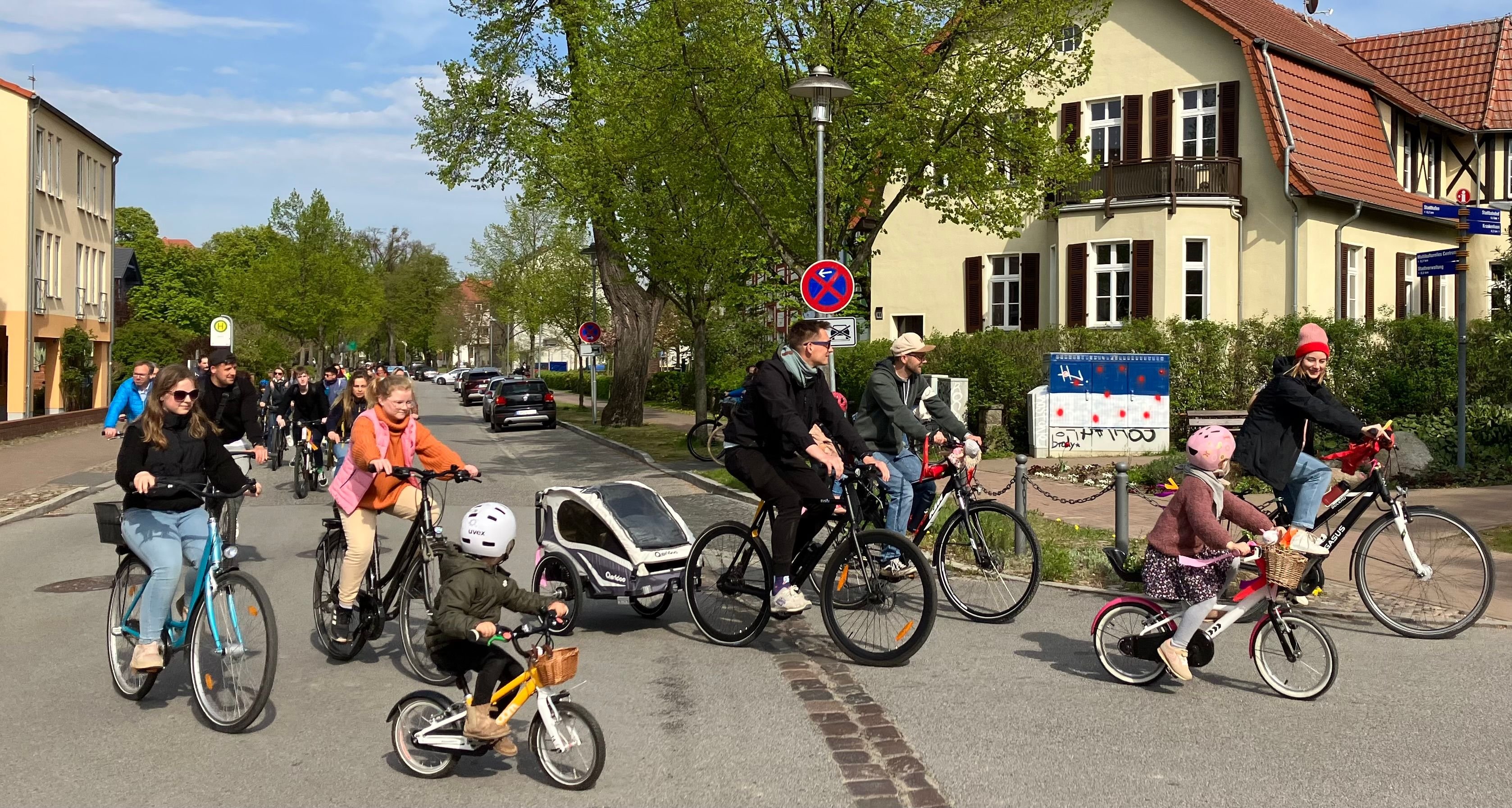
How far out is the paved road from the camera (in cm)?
488

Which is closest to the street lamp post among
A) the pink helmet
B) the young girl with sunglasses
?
the pink helmet

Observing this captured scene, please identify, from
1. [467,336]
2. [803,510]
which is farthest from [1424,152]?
[467,336]

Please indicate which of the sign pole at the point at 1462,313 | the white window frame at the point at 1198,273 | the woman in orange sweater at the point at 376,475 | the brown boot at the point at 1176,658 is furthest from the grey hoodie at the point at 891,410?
the white window frame at the point at 1198,273

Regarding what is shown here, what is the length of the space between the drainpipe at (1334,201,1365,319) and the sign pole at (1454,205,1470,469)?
41.1 ft

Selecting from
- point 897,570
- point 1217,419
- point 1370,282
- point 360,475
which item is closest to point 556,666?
point 897,570

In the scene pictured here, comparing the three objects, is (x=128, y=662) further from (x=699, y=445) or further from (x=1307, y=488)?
(x=699, y=445)

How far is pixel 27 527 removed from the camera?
14.8 meters

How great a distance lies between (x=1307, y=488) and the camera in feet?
24.8

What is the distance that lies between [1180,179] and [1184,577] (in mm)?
22480

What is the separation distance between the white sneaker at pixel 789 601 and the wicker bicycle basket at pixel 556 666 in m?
2.50

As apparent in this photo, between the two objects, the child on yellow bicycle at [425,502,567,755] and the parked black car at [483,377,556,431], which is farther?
the parked black car at [483,377,556,431]

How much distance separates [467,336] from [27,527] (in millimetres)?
102063

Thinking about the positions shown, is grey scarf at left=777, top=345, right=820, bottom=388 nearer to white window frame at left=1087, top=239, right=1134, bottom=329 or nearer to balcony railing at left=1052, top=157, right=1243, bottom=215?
balcony railing at left=1052, top=157, right=1243, bottom=215

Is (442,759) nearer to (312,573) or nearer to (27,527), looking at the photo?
(312,573)
